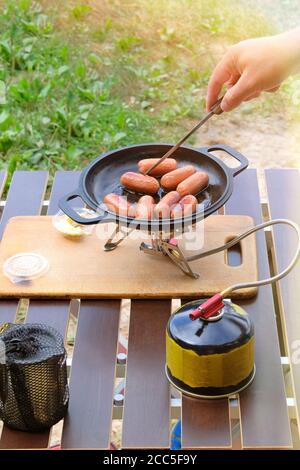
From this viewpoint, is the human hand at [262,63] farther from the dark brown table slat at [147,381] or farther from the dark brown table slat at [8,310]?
the dark brown table slat at [8,310]

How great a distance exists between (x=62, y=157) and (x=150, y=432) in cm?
304

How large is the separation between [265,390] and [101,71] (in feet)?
13.4

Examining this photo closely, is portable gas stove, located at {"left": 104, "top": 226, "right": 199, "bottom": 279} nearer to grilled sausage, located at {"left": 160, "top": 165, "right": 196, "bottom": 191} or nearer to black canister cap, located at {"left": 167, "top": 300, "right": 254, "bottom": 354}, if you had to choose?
grilled sausage, located at {"left": 160, "top": 165, "right": 196, "bottom": 191}

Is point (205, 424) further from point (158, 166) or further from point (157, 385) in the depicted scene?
point (158, 166)

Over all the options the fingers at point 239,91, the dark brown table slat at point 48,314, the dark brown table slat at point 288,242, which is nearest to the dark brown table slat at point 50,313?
the dark brown table slat at point 48,314

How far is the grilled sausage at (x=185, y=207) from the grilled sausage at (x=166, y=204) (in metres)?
0.02

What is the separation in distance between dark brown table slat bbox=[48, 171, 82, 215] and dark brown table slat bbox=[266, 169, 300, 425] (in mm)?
→ 745

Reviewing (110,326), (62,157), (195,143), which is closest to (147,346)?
(110,326)

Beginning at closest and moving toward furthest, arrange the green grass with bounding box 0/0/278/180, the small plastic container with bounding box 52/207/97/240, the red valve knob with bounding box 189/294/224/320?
the red valve knob with bounding box 189/294/224/320 < the small plastic container with bounding box 52/207/97/240 < the green grass with bounding box 0/0/278/180

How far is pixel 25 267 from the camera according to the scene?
2334mm

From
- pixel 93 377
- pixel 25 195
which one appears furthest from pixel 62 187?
pixel 93 377

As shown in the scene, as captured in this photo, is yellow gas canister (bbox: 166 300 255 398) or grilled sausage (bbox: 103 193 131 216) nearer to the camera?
yellow gas canister (bbox: 166 300 255 398)

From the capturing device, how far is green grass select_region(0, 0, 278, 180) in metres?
4.78

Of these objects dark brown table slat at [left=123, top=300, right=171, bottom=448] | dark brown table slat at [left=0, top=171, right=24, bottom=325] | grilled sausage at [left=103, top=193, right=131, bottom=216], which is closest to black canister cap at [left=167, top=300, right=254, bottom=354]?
dark brown table slat at [left=123, top=300, right=171, bottom=448]
